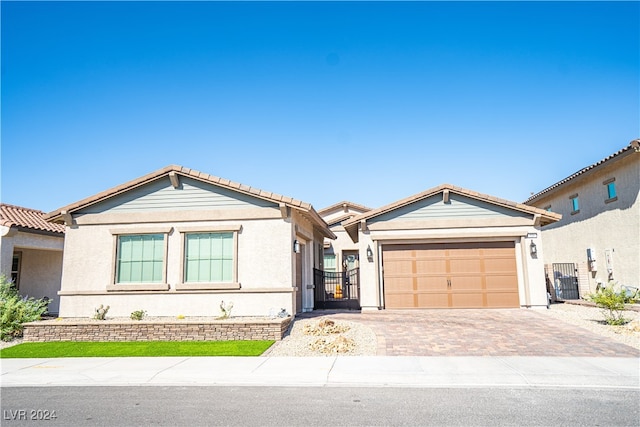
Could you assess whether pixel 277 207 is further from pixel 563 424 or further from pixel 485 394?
pixel 563 424

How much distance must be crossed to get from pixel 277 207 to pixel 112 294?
19.1ft

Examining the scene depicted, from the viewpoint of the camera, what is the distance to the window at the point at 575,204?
21.7 metres

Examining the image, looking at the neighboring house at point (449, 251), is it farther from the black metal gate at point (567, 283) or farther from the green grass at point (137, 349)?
the green grass at point (137, 349)

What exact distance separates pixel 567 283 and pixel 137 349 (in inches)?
712

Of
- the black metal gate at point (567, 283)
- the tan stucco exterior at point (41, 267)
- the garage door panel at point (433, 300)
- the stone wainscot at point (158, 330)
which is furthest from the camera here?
the black metal gate at point (567, 283)

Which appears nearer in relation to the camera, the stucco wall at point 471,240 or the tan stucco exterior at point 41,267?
the stucco wall at point 471,240

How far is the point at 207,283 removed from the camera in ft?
45.4

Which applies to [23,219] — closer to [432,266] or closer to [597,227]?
[432,266]

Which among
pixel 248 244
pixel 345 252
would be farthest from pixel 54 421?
pixel 345 252

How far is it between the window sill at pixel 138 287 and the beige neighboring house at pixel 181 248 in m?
0.03

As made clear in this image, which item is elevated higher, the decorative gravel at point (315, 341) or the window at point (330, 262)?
the window at point (330, 262)

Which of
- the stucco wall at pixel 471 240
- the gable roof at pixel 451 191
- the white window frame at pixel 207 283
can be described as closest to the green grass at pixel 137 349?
the white window frame at pixel 207 283

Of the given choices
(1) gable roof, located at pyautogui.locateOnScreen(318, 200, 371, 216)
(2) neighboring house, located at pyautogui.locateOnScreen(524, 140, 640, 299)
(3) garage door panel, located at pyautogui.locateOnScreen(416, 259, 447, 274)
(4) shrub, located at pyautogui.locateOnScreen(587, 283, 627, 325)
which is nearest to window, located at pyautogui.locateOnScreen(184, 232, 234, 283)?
(3) garage door panel, located at pyautogui.locateOnScreen(416, 259, 447, 274)

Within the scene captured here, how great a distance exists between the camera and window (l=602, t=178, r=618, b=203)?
722 inches
